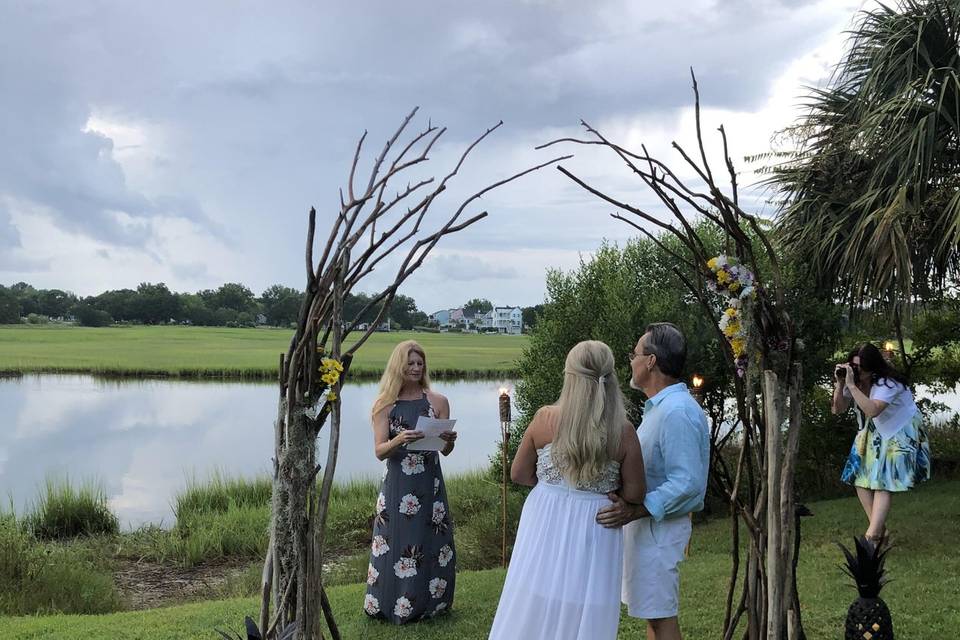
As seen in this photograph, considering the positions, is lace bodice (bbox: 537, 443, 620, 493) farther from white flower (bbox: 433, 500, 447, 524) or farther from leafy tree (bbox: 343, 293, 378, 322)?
white flower (bbox: 433, 500, 447, 524)

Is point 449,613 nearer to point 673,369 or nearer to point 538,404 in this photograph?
point 673,369

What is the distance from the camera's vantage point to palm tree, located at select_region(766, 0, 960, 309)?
30.2 ft

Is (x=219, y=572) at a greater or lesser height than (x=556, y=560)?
lesser

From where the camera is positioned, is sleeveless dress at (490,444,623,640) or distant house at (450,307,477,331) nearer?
sleeveless dress at (490,444,623,640)

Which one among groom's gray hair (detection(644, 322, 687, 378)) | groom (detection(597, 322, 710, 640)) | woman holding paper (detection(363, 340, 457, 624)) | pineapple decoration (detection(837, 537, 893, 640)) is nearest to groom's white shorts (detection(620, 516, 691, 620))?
groom (detection(597, 322, 710, 640))

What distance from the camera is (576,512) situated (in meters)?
3.23

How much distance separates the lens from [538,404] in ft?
37.4

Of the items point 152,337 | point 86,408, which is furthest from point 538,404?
point 152,337

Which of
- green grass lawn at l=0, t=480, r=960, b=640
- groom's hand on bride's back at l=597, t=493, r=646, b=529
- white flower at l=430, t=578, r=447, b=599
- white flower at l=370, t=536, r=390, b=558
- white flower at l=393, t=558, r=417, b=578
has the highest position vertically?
groom's hand on bride's back at l=597, t=493, r=646, b=529

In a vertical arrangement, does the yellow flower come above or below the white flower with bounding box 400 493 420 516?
above

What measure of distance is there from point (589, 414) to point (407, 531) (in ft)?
7.76

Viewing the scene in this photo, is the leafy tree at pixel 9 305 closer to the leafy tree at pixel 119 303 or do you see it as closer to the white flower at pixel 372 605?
the leafy tree at pixel 119 303

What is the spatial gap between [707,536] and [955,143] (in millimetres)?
5928

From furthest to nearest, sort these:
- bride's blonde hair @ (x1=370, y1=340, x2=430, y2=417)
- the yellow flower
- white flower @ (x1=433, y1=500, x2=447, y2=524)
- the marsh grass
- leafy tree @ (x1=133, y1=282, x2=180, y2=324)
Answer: leafy tree @ (x1=133, y1=282, x2=180, y2=324) < the marsh grass < white flower @ (x1=433, y1=500, x2=447, y2=524) < bride's blonde hair @ (x1=370, y1=340, x2=430, y2=417) < the yellow flower
